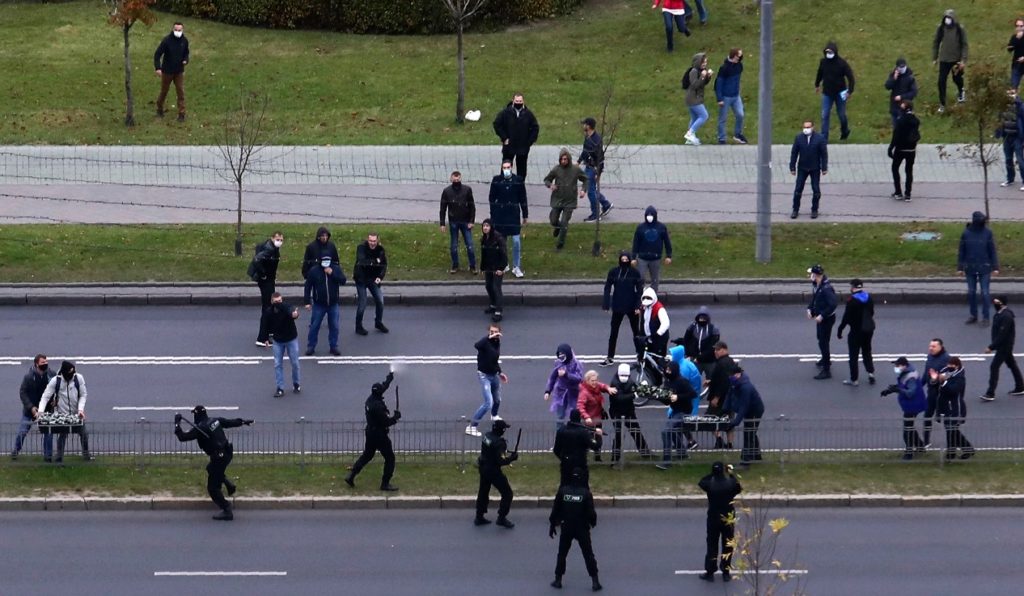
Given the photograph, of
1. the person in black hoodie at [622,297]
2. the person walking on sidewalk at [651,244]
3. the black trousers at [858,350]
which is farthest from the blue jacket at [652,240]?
the black trousers at [858,350]

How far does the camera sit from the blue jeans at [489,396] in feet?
75.9

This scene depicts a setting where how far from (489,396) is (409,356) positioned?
3.27 m

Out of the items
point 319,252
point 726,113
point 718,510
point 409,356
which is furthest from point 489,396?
point 726,113

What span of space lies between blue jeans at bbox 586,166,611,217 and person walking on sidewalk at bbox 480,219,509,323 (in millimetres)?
3004

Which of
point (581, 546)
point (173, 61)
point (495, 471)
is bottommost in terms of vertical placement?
point (581, 546)

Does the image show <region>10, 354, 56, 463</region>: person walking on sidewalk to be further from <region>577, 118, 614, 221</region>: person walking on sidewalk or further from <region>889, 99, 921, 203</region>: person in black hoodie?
<region>889, 99, 921, 203</region>: person in black hoodie

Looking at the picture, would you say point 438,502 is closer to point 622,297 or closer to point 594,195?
point 622,297

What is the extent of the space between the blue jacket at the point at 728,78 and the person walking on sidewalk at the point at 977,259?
25.5ft

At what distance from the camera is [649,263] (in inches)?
1098

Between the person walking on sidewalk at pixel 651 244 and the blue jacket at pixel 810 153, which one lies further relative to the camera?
the blue jacket at pixel 810 153

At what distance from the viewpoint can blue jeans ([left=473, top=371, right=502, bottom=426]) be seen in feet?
75.9

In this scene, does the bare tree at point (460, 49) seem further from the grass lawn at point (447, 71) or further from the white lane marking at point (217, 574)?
the white lane marking at point (217, 574)

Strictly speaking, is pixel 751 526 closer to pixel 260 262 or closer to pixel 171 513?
pixel 171 513

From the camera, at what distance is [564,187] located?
97.9ft
